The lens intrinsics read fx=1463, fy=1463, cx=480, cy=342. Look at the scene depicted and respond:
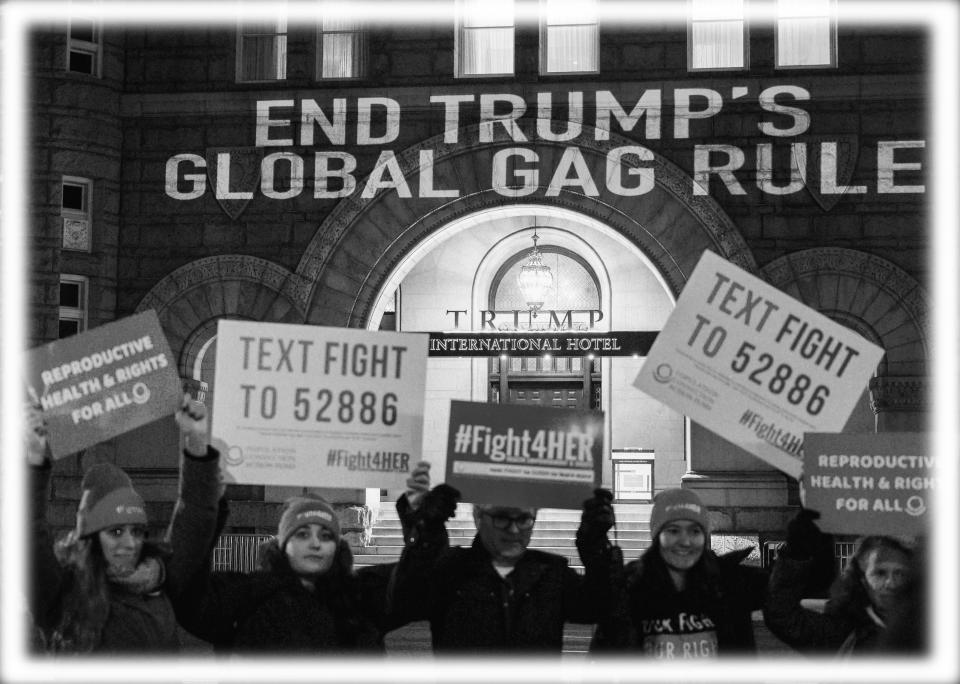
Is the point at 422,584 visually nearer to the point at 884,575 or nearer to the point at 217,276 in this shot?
the point at 884,575

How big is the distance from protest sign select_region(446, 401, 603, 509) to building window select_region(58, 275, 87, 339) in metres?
14.7

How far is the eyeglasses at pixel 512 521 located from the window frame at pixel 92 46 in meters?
16.2

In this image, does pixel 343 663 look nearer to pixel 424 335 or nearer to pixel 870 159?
pixel 424 335

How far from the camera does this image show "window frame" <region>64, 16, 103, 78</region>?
21.4m

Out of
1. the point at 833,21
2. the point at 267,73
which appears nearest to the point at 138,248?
the point at 267,73

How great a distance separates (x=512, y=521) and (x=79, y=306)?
1552 cm

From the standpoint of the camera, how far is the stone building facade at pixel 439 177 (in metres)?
20.3

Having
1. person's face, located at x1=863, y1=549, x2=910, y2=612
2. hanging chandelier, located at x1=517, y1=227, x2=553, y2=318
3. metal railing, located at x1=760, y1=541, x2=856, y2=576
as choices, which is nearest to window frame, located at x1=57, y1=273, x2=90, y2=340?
hanging chandelier, located at x1=517, y1=227, x2=553, y2=318

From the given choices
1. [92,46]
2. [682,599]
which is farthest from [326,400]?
[92,46]

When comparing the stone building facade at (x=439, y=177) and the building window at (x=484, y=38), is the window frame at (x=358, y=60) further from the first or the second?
the building window at (x=484, y=38)

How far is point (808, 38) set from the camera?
20812mm

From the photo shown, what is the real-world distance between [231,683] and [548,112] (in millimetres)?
15960

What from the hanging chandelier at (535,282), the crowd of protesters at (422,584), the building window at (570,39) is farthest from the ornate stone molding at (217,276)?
the crowd of protesters at (422,584)

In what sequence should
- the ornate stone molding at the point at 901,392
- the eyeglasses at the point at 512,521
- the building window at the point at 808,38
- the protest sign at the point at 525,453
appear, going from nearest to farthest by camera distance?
1. the eyeglasses at the point at 512,521
2. the protest sign at the point at 525,453
3. the ornate stone molding at the point at 901,392
4. the building window at the point at 808,38
